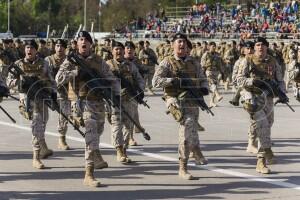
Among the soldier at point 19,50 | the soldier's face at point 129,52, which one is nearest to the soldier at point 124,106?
the soldier's face at point 129,52

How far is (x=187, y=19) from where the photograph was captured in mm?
53688

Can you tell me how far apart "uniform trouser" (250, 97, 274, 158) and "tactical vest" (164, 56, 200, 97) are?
1.21 m

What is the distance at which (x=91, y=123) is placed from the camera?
8.73 m

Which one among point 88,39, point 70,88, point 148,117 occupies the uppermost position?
point 88,39

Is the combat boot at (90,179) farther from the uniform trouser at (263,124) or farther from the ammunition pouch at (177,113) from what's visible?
the uniform trouser at (263,124)

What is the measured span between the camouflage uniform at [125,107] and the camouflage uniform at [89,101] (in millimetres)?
1353

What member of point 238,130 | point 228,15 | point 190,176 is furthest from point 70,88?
point 228,15

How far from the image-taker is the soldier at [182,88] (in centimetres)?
901

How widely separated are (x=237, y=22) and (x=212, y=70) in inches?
1173

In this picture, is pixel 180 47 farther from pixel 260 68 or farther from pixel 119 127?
pixel 119 127

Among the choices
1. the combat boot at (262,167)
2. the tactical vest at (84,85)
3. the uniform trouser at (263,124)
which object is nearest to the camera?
the tactical vest at (84,85)

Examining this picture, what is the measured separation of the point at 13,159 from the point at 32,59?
174cm

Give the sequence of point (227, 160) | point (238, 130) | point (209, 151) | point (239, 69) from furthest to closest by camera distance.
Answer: point (238, 130) → point (209, 151) → point (227, 160) → point (239, 69)

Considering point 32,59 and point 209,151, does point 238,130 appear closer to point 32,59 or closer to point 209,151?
point 209,151
